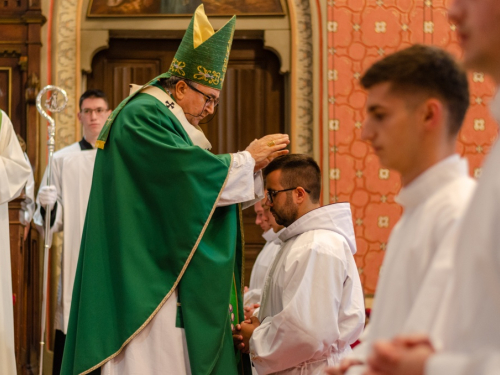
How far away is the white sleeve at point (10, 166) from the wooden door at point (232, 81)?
209 centimetres

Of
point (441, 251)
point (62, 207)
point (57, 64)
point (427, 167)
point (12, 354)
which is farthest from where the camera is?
point (57, 64)

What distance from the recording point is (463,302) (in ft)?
3.93

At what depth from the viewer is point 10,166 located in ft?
15.7

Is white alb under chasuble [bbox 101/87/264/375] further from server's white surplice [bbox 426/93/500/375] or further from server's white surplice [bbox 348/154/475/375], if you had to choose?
server's white surplice [bbox 426/93/500/375]

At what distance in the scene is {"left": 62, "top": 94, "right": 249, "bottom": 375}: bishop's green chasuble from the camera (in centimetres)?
307

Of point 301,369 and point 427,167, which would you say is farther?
point 301,369

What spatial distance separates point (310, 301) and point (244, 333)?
428mm

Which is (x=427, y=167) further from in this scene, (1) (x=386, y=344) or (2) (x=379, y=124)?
(1) (x=386, y=344)

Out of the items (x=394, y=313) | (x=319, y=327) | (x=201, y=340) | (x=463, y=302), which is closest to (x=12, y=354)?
(x=201, y=340)

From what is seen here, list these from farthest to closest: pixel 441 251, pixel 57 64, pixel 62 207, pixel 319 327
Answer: pixel 57 64, pixel 62 207, pixel 319 327, pixel 441 251

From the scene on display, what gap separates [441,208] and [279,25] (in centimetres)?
554

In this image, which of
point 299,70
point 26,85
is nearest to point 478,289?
point 299,70

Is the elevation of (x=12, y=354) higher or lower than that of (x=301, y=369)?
lower

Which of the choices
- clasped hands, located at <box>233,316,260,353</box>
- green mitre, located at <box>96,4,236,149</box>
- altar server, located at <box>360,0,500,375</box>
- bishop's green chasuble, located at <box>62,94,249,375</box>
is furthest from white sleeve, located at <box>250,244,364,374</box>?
altar server, located at <box>360,0,500,375</box>
